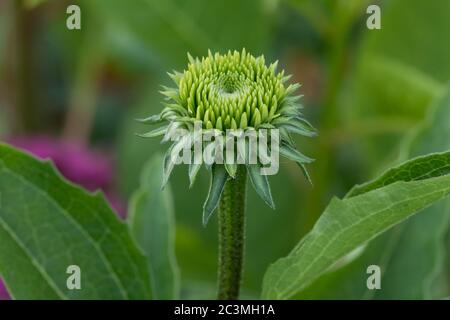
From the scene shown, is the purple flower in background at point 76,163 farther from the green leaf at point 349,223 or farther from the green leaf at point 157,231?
the green leaf at point 349,223

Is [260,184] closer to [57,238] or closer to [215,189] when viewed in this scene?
[215,189]

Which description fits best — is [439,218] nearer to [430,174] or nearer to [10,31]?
[430,174]

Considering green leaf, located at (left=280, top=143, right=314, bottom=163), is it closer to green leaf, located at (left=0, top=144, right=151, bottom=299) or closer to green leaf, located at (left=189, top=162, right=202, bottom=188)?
green leaf, located at (left=189, top=162, right=202, bottom=188)

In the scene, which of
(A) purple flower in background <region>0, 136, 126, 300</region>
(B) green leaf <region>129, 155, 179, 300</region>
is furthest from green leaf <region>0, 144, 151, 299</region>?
(A) purple flower in background <region>0, 136, 126, 300</region>

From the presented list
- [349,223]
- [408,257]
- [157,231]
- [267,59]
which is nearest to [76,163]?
[267,59]
